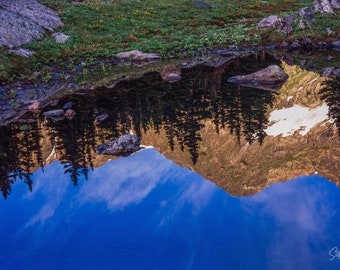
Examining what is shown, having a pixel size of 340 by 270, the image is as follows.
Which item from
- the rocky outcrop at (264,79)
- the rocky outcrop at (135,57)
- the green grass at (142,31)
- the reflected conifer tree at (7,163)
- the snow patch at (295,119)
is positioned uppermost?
the green grass at (142,31)

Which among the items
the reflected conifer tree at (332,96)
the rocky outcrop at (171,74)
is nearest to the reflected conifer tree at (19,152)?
the rocky outcrop at (171,74)

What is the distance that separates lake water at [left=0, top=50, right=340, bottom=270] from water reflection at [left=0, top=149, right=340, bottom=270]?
0.04 metres

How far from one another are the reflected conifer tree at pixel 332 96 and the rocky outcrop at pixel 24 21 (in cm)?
2994

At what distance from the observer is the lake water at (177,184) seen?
10.2 meters

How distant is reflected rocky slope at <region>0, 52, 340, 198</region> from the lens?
51.6ft

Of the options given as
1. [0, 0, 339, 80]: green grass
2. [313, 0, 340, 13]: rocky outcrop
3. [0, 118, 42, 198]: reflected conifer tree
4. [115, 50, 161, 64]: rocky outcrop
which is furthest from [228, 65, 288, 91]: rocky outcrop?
[313, 0, 340, 13]: rocky outcrop

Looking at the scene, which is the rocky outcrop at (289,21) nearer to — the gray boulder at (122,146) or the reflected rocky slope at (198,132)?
the reflected rocky slope at (198,132)

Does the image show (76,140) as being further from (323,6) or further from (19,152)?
(323,6)

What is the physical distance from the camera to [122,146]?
17.8 metres

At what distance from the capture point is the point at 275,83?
2686 cm

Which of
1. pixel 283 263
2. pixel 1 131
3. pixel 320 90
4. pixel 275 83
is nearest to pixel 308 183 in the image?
pixel 283 263

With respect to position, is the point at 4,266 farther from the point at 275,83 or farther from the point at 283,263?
the point at 275,83

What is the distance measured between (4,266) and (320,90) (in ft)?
70.3

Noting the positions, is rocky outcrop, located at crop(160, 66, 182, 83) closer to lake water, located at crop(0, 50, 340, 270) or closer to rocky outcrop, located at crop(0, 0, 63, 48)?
lake water, located at crop(0, 50, 340, 270)
